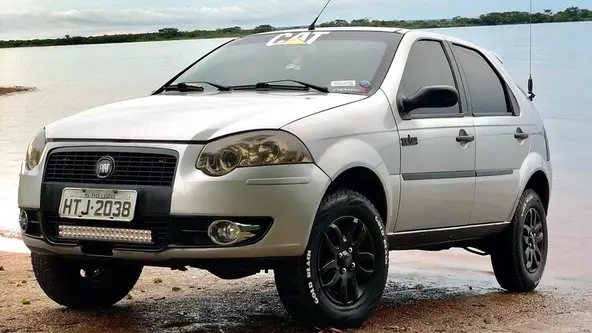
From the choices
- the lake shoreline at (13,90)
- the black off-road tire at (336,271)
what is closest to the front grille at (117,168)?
the black off-road tire at (336,271)

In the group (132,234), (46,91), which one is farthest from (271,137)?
(46,91)

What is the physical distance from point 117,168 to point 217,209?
597 millimetres

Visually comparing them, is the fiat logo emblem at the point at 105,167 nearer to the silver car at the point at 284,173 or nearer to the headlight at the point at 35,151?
the silver car at the point at 284,173

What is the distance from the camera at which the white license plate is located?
5.78 metres

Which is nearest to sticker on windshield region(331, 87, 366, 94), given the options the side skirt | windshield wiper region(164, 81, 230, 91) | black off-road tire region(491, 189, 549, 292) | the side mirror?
the side mirror

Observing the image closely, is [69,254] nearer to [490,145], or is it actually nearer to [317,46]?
[317,46]

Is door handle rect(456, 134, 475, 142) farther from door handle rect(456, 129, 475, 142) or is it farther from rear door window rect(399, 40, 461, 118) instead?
rear door window rect(399, 40, 461, 118)

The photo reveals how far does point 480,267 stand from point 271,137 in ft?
19.1

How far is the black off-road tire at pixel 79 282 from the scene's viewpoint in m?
6.87

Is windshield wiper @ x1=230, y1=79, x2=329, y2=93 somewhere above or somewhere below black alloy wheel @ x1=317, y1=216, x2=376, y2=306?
above

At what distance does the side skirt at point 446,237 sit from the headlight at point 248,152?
1273 mm

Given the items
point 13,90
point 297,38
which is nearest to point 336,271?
point 297,38

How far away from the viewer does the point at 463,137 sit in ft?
24.3

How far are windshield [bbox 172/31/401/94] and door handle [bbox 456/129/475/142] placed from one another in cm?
72
